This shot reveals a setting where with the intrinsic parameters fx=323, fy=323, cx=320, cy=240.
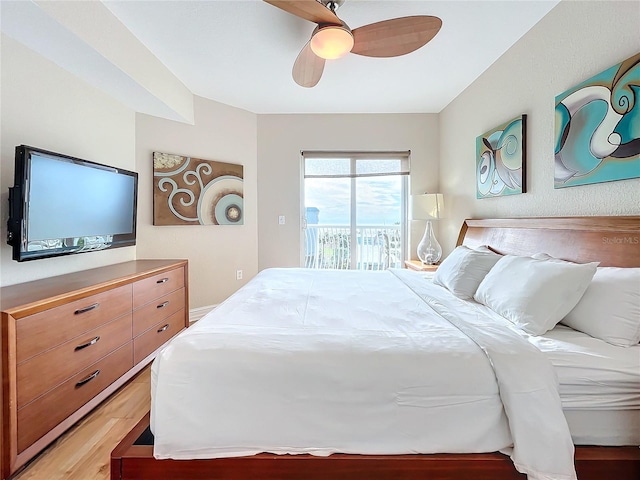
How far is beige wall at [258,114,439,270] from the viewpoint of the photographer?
13.5 ft

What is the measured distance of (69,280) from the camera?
2.06 metres

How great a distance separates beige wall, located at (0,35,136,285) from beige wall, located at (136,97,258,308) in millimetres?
419

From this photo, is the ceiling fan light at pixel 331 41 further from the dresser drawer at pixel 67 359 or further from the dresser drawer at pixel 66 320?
the dresser drawer at pixel 67 359

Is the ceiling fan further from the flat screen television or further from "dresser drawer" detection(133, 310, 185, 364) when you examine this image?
"dresser drawer" detection(133, 310, 185, 364)

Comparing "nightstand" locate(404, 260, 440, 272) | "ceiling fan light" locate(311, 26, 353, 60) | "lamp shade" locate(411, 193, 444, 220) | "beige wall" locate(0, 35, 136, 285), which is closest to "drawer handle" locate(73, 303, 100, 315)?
"beige wall" locate(0, 35, 136, 285)

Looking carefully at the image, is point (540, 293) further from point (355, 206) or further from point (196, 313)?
point (196, 313)

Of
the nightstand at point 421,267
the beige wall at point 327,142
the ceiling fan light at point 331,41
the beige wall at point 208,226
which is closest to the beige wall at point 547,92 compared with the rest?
the nightstand at point 421,267

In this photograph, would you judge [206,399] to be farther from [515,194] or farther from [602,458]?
[515,194]

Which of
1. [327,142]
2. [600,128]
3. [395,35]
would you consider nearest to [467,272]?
[600,128]

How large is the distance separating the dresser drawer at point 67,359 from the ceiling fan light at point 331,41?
7.05ft

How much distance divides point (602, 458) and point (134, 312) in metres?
2.62

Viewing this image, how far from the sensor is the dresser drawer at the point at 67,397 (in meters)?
1.49

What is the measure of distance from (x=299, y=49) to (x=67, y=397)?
2794 mm

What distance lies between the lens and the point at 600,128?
1662mm
